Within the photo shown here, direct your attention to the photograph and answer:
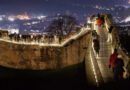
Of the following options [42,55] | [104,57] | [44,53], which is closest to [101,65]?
[104,57]

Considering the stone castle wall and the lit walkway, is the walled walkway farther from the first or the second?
the stone castle wall

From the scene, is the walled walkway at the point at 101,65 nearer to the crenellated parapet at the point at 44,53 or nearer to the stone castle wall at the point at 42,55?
the stone castle wall at the point at 42,55

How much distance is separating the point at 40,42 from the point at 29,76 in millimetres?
3563

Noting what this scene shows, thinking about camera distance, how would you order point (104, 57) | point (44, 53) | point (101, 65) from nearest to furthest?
point (101, 65), point (104, 57), point (44, 53)

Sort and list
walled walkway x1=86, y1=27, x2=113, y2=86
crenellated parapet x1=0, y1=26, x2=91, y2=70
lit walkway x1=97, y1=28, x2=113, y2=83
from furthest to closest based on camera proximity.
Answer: crenellated parapet x1=0, y1=26, x2=91, y2=70
lit walkway x1=97, y1=28, x2=113, y2=83
walled walkway x1=86, y1=27, x2=113, y2=86

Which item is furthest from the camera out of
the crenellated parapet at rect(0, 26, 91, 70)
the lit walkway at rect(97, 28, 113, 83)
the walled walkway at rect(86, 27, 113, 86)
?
the crenellated parapet at rect(0, 26, 91, 70)

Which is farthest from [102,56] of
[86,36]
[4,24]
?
[4,24]

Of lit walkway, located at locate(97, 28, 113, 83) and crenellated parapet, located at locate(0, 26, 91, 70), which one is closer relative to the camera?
lit walkway, located at locate(97, 28, 113, 83)

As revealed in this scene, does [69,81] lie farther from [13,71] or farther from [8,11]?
[8,11]

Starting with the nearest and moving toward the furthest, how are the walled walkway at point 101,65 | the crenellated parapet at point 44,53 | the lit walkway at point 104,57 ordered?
the walled walkway at point 101,65
the lit walkway at point 104,57
the crenellated parapet at point 44,53

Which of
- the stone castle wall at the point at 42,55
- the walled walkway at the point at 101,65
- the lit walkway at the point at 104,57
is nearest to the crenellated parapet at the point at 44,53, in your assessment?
the stone castle wall at the point at 42,55

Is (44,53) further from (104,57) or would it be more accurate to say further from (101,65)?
(101,65)

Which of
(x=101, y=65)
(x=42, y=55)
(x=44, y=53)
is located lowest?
(x=101, y=65)

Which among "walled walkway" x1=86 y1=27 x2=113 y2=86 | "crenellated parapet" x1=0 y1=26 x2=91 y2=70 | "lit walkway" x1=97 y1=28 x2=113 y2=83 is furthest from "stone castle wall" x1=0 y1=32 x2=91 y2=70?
"lit walkway" x1=97 y1=28 x2=113 y2=83
